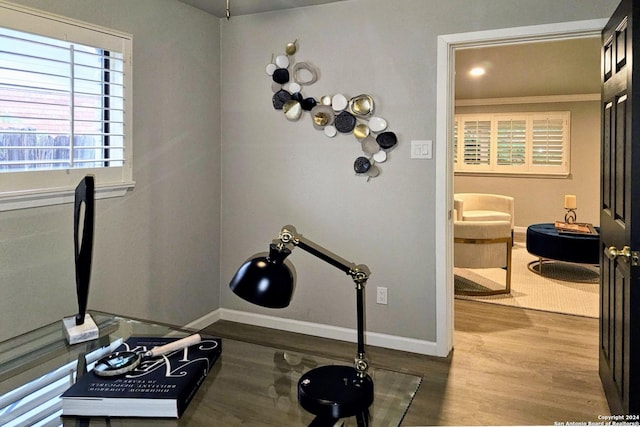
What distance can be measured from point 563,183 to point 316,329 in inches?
228

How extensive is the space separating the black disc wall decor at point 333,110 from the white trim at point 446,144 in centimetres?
33

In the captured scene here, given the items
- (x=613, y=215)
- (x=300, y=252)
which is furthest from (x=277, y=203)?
(x=613, y=215)

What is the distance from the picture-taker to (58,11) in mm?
2406

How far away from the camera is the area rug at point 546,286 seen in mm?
4199

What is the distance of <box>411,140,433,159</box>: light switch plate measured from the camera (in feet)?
9.93

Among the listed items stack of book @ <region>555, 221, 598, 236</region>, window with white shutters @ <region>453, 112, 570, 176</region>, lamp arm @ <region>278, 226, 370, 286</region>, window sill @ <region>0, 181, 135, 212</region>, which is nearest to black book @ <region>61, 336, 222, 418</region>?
lamp arm @ <region>278, 226, 370, 286</region>

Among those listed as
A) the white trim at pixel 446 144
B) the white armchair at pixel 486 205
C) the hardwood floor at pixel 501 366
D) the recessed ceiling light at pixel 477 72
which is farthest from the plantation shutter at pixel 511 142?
the white trim at pixel 446 144

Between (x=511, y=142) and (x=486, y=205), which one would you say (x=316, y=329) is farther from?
(x=511, y=142)

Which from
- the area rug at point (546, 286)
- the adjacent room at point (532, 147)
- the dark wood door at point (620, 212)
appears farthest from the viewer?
the adjacent room at point (532, 147)

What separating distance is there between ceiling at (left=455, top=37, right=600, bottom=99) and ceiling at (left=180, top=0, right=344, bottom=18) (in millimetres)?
1260

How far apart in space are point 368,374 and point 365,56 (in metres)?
2.26

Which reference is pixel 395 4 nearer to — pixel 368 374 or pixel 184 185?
pixel 184 185

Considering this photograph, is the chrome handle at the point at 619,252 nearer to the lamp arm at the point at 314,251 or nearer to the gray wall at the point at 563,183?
the lamp arm at the point at 314,251

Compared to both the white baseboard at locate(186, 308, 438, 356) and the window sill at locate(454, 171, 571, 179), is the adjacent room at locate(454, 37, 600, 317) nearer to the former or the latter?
the window sill at locate(454, 171, 571, 179)
